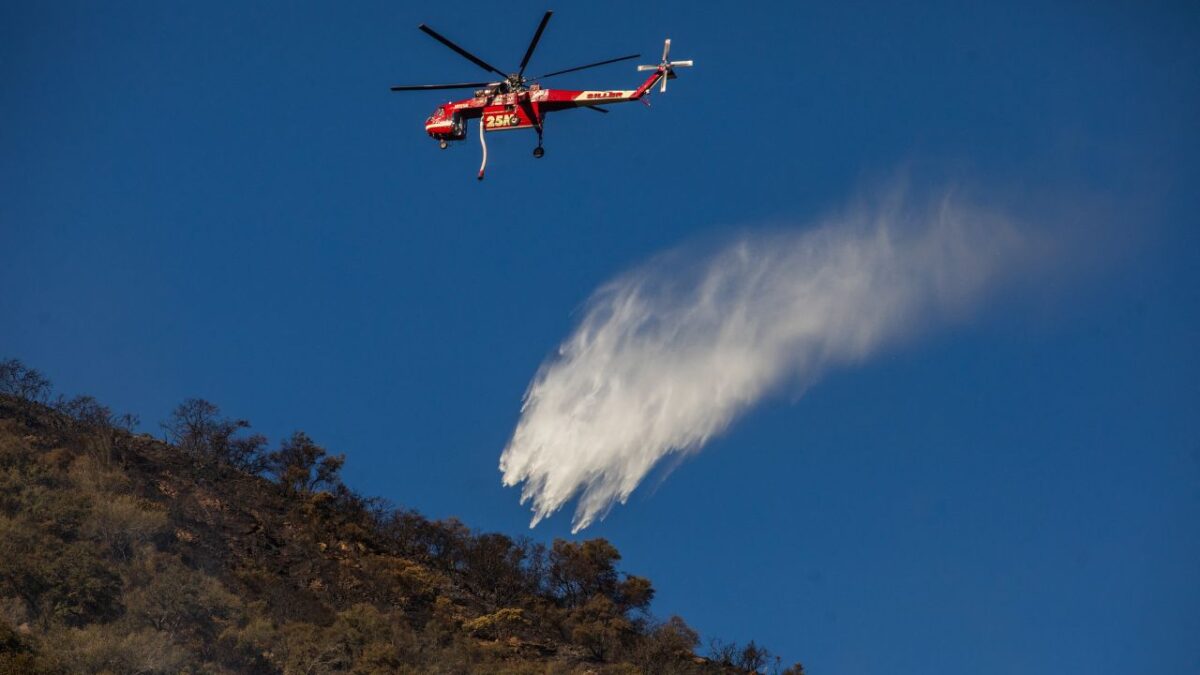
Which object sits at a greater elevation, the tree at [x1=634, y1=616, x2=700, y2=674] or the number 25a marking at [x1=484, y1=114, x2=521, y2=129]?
the number 25a marking at [x1=484, y1=114, x2=521, y2=129]

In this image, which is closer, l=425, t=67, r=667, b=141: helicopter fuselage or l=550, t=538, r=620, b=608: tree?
l=425, t=67, r=667, b=141: helicopter fuselage

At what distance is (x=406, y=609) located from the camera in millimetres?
79438

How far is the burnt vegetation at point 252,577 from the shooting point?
6103 centimetres

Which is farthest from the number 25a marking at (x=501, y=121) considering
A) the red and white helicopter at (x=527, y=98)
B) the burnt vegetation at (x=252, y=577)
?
the burnt vegetation at (x=252, y=577)

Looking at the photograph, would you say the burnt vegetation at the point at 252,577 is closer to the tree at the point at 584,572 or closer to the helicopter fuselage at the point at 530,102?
the tree at the point at 584,572

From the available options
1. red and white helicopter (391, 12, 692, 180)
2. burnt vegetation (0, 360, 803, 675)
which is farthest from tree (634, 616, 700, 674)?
red and white helicopter (391, 12, 692, 180)

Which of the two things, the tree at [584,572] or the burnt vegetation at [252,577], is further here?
the tree at [584,572]

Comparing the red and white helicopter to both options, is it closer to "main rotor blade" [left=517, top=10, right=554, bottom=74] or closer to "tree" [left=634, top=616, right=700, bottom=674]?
"main rotor blade" [left=517, top=10, right=554, bottom=74]

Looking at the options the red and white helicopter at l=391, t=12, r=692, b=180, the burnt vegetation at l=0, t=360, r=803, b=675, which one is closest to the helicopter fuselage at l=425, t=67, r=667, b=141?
the red and white helicopter at l=391, t=12, r=692, b=180

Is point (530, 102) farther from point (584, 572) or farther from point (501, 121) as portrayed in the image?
point (584, 572)

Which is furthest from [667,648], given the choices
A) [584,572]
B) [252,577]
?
[252,577]

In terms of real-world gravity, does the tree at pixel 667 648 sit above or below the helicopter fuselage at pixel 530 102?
below

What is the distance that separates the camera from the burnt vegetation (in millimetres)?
61031

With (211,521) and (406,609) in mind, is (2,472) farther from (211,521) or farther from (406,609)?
(406,609)
